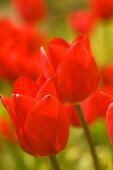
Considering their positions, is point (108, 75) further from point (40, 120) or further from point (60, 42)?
point (40, 120)

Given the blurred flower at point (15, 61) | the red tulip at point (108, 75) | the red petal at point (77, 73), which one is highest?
the red petal at point (77, 73)

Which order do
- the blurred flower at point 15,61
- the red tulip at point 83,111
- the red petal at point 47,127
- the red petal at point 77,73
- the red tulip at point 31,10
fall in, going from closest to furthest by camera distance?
1. the red petal at point 47,127
2. the red petal at point 77,73
3. the red tulip at point 83,111
4. the blurred flower at point 15,61
5. the red tulip at point 31,10

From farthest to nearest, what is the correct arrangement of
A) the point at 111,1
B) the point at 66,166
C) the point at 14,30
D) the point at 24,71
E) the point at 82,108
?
1. the point at 111,1
2. the point at 14,30
3. the point at 24,71
4. the point at 66,166
5. the point at 82,108

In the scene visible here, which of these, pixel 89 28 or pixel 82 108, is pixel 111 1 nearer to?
→ pixel 89 28

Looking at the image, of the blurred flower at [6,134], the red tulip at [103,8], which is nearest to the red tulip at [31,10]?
the red tulip at [103,8]

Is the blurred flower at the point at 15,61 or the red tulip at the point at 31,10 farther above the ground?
the blurred flower at the point at 15,61

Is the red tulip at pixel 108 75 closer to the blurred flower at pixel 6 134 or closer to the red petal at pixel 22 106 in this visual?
the blurred flower at pixel 6 134

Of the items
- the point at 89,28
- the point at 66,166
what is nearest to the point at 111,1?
the point at 89,28
